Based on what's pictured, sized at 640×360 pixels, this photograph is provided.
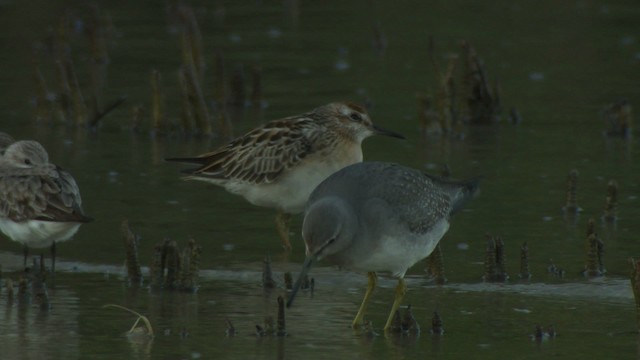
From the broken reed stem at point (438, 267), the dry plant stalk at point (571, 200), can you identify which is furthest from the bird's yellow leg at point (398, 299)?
the dry plant stalk at point (571, 200)

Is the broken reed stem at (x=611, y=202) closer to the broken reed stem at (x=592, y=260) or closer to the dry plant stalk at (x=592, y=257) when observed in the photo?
the dry plant stalk at (x=592, y=257)

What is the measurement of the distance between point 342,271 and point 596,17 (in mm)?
13288

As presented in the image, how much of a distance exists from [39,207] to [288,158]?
2560 mm

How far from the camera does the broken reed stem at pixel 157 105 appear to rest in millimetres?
17188

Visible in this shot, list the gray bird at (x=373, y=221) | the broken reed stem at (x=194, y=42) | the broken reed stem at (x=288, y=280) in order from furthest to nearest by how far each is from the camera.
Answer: the broken reed stem at (x=194, y=42)
the broken reed stem at (x=288, y=280)
the gray bird at (x=373, y=221)

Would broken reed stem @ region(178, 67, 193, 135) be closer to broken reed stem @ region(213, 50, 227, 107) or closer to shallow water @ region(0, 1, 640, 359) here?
shallow water @ region(0, 1, 640, 359)

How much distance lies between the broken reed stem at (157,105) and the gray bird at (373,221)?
22.5ft

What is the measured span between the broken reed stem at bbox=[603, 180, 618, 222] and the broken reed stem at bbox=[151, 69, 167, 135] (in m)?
5.94

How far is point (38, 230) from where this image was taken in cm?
1146

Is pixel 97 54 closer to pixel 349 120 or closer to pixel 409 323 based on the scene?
pixel 349 120

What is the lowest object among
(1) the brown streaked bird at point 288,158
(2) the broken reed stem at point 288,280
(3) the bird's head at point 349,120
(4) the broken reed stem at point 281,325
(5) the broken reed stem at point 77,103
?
(4) the broken reed stem at point 281,325

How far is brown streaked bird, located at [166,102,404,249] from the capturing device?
13.1 m

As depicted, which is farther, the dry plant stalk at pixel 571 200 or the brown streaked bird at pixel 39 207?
the dry plant stalk at pixel 571 200

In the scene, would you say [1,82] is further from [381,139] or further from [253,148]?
[253,148]
